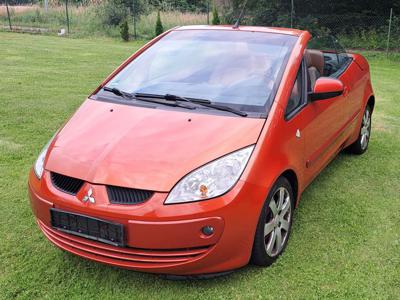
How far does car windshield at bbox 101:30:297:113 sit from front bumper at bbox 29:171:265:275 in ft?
2.80

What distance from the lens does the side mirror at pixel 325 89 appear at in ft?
12.0

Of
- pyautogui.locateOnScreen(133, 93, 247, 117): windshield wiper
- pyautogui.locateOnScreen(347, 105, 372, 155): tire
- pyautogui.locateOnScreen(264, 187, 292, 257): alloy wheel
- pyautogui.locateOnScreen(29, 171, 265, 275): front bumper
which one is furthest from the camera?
pyautogui.locateOnScreen(347, 105, 372, 155): tire

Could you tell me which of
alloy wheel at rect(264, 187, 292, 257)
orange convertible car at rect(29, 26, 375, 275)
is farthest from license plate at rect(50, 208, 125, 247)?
alloy wheel at rect(264, 187, 292, 257)

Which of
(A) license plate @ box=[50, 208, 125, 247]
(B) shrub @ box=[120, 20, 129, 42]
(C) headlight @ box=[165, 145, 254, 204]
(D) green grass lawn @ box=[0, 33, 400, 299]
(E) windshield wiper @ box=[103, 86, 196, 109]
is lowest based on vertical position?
(B) shrub @ box=[120, 20, 129, 42]

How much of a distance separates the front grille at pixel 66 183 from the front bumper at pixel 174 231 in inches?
1.4

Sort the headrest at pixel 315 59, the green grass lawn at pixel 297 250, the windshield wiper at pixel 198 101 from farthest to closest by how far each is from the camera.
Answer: the headrest at pixel 315 59 → the windshield wiper at pixel 198 101 → the green grass lawn at pixel 297 250

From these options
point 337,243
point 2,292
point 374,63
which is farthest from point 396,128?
point 374,63

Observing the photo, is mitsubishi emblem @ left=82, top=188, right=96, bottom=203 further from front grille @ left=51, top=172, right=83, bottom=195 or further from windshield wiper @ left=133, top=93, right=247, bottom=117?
windshield wiper @ left=133, top=93, right=247, bottom=117

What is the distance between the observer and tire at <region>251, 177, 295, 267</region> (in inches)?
116

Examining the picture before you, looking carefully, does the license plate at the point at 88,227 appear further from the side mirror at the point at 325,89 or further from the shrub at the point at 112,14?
the shrub at the point at 112,14

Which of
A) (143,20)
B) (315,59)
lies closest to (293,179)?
(315,59)

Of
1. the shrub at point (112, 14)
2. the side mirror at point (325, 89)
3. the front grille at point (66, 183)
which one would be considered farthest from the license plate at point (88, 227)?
the shrub at point (112, 14)

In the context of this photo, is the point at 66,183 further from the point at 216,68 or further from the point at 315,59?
the point at 315,59

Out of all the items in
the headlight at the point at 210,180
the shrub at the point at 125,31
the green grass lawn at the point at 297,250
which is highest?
the headlight at the point at 210,180
